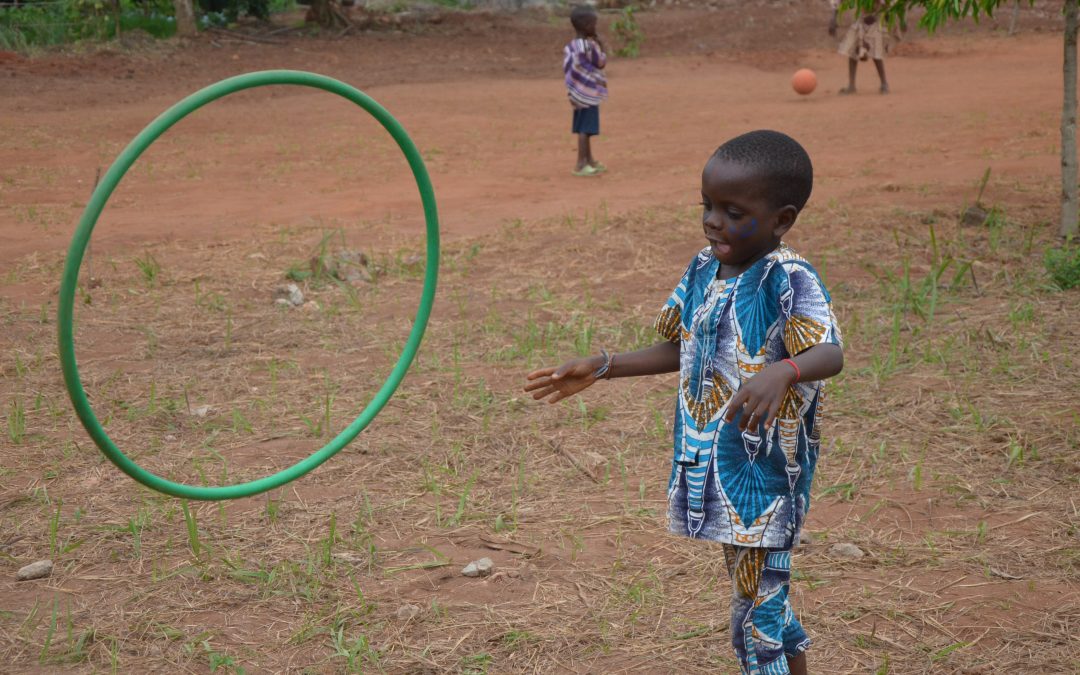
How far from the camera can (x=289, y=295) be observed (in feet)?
21.3

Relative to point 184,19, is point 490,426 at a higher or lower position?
lower

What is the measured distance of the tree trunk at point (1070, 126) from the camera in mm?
6539

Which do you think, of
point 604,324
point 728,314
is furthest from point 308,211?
point 728,314

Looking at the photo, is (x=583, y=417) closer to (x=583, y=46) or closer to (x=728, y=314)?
(x=728, y=314)

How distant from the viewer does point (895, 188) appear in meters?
8.73

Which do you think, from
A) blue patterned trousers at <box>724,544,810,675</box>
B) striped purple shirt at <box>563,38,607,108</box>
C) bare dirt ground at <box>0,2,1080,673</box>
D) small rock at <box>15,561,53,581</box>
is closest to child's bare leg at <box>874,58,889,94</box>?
bare dirt ground at <box>0,2,1080,673</box>

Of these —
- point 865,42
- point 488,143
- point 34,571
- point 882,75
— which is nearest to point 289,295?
point 34,571

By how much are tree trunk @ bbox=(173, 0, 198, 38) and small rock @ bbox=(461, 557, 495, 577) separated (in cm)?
1595

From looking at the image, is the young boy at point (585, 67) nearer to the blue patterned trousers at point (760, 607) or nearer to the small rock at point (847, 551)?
the small rock at point (847, 551)

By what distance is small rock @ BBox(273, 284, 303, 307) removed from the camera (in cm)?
646

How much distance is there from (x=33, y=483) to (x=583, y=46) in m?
6.87

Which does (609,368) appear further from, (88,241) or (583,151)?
(583,151)

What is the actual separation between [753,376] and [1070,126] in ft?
17.6

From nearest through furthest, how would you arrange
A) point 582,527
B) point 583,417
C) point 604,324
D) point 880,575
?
point 880,575 → point 582,527 → point 583,417 → point 604,324
